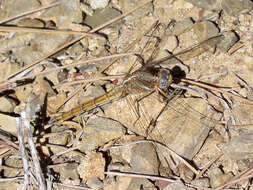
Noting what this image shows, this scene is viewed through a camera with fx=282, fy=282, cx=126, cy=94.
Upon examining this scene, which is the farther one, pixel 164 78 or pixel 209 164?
pixel 164 78

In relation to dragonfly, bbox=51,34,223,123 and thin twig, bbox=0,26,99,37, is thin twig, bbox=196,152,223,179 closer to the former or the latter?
dragonfly, bbox=51,34,223,123

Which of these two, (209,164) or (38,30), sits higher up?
(38,30)

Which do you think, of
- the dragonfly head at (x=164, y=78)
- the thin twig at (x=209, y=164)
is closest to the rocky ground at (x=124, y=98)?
the thin twig at (x=209, y=164)

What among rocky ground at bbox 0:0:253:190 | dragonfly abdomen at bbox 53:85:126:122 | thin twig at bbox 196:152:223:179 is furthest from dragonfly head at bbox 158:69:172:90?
thin twig at bbox 196:152:223:179

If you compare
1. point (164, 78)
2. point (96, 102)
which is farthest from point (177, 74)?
point (96, 102)

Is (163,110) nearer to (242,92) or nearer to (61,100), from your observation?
(242,92)

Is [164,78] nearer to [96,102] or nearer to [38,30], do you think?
[96,102]

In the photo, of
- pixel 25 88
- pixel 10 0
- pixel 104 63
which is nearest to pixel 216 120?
pixel 104 63

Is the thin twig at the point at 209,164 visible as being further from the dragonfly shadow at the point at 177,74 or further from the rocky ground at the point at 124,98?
the dragonfly shadow at the point at 177,74
